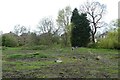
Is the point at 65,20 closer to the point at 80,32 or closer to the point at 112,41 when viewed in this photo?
the point at 80,32

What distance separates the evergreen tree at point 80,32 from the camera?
37.7 metres

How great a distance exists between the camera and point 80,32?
37781 millimetres

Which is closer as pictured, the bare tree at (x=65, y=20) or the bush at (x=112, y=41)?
the bush at (x=112, y=41)

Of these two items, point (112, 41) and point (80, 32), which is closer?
point (112, 41)

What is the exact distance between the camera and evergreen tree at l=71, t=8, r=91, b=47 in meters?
37.7

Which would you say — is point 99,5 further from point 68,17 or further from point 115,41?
point 115,41

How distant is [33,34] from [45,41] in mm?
3913

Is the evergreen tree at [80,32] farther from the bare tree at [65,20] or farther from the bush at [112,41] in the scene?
the bush at [112,41]

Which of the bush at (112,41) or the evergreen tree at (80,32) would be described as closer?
the bush at (112,41)

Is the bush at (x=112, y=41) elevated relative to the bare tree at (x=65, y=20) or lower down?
lower down

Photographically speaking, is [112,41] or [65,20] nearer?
[112,41]

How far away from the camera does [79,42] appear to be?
37.6m

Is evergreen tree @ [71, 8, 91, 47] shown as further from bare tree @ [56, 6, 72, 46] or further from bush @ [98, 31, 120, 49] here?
bush @ [98, 31, 120, 49]

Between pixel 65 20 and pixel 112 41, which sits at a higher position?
pixel 65 20
